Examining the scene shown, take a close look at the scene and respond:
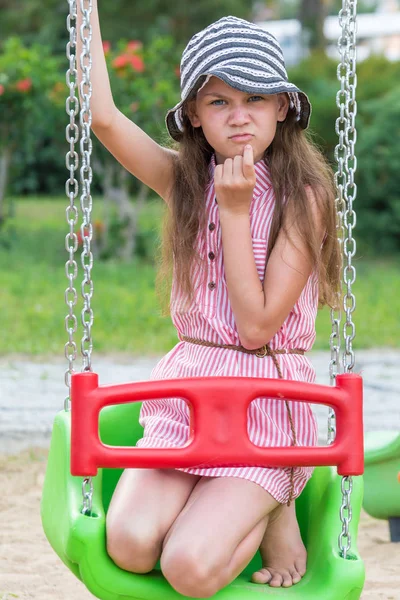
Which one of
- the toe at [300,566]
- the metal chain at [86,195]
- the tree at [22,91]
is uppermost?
the tree at [22,91]

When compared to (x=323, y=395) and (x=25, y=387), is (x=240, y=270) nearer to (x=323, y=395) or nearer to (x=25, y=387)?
(x=323, y=395)

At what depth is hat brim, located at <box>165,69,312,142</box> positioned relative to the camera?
2.47m

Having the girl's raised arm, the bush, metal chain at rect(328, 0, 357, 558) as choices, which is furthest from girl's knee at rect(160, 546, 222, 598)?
the bush

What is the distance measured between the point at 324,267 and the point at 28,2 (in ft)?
62.0

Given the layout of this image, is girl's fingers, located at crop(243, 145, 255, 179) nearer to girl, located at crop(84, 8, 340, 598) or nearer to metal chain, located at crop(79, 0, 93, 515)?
girl, located at crop(84, 8, 340, 598)

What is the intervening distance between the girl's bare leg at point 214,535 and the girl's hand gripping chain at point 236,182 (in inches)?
26.4

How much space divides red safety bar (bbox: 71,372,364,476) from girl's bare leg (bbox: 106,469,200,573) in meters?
0.19

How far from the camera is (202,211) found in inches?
105

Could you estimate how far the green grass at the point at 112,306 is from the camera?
6488mm

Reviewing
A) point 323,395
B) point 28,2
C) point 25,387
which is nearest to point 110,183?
point 25,387

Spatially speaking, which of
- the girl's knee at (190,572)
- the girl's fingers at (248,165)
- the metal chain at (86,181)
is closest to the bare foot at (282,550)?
the girl's knee at (190,572)

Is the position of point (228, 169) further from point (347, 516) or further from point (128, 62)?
point (128, 62)

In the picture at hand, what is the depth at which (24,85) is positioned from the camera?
9773 millimetres

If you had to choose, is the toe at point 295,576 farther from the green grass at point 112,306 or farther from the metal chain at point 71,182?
the green grass at point 112,306
